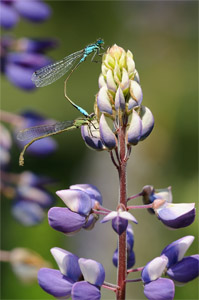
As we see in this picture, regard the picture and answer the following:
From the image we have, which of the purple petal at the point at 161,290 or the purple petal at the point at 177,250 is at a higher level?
the purple petal at the point at 177,250

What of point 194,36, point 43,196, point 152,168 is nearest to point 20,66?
point 43,196

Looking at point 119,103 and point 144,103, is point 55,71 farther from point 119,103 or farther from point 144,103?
point 144,103

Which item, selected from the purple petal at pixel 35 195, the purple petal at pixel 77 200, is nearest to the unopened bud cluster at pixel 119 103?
the purple petal at pixel 77 200

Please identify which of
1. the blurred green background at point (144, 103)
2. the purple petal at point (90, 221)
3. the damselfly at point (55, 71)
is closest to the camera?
the purple petal at point (90, 221)

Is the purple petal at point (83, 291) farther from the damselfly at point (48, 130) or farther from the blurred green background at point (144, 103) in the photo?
the blurred green background at point (144, 103)

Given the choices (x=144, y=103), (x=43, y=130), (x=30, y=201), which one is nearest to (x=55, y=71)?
(x=43, y=130)

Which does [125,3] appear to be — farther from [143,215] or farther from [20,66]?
[20,66]
